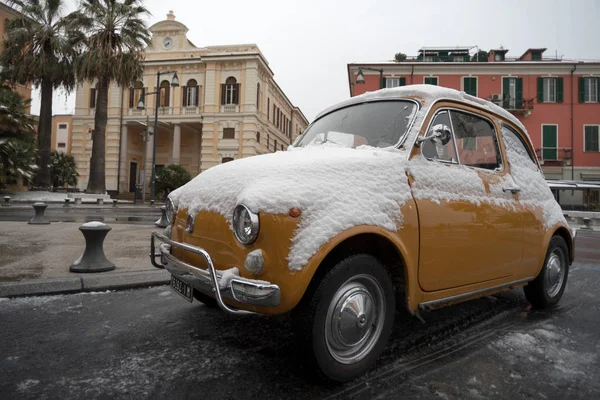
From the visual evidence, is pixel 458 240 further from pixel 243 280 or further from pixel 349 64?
pixel 349 64

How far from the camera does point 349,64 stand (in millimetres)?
30844

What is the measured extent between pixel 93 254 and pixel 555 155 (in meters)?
32.9

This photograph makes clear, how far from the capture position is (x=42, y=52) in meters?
23.0

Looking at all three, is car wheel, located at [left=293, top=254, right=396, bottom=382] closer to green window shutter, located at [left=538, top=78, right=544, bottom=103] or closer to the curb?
the curb

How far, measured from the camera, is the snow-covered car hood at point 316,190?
1999 millimetres

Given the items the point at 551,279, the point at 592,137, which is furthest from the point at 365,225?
the point at 592,137

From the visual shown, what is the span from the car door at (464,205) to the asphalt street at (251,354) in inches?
20.2

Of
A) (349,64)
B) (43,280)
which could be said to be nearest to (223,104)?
(349,64)

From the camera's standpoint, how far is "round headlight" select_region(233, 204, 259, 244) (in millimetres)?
1987

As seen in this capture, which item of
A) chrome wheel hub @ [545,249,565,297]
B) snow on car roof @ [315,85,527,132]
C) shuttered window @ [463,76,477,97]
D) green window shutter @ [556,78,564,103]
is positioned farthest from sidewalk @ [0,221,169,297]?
green window shutter @ [556,78,564,103]

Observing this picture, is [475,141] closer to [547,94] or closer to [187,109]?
[547,94]

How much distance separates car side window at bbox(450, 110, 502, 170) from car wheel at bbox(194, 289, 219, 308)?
2.27 meters

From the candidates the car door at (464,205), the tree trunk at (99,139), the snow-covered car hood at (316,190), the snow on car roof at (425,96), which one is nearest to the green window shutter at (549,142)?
the tree trunk at (99,139)

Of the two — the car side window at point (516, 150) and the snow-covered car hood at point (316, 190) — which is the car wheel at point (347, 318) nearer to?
the snow-covered car hood at point (316, 190)
